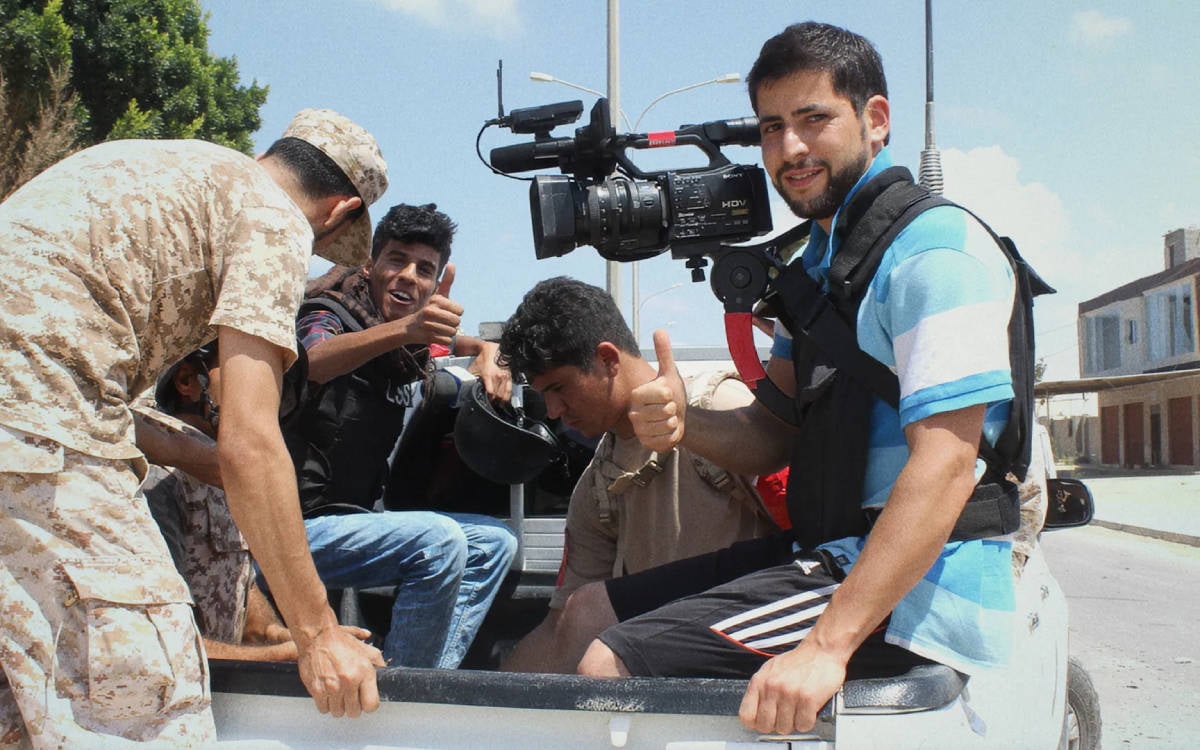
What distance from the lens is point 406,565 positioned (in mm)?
2781

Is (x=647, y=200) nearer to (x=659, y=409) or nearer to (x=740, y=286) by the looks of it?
(x=740, y=286)

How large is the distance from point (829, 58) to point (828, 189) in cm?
26

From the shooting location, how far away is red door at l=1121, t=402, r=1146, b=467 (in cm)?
3325

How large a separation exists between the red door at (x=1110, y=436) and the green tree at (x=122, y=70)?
3184cm

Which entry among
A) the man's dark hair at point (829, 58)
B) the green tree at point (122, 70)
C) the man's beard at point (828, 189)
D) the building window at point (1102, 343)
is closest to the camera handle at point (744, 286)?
the man's beard at point (828, 189)

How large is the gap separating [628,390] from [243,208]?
1409mm

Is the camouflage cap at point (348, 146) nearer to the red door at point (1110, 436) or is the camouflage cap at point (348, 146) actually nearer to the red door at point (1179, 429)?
the red door at point (1179, 429)

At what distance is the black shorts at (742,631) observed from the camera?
1861mm

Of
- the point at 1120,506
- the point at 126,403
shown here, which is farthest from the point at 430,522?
the point at 1120,506

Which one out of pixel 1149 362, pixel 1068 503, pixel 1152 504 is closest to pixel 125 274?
pixel 1068 503

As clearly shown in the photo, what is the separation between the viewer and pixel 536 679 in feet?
5.44

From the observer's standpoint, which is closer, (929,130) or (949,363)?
(949,363)

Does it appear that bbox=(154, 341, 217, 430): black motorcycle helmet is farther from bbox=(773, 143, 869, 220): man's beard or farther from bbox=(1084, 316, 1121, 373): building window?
bbox=(1084, 316, 1121, 373): building window

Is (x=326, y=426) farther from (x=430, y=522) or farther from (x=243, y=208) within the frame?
(x=243, y=208)
